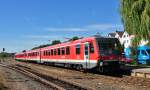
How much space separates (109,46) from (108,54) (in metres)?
0.86

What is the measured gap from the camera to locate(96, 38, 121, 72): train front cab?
2894 centimetres

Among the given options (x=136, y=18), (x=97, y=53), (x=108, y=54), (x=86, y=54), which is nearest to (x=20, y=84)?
(x=97, y=53)

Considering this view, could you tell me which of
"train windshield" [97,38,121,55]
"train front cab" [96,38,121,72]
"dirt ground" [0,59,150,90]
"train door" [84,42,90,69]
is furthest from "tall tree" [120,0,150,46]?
"train door" [84,42,90,69]

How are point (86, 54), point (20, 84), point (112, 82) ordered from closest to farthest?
point (20, 84)
point (112, 82)
point (86, 54)

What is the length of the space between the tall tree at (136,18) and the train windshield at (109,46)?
12.5 feet

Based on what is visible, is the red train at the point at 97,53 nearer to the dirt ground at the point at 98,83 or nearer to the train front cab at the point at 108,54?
the train front cab at the point at 108,54

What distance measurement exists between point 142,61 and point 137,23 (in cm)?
3289

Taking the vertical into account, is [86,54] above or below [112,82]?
above

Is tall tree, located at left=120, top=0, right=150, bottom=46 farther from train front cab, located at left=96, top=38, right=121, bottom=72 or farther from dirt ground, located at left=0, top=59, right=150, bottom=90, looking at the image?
train front cab, located at left=96, top=38, right=121, bottom=72

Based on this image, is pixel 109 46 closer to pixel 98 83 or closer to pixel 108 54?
pixel 108 54

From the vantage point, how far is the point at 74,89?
19047 millimetres

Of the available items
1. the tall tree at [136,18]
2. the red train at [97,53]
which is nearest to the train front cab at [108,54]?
the red train at [97,53]

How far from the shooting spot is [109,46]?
1182 inches

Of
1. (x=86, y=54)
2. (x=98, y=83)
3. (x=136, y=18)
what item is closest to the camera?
(x=98, y=83)
